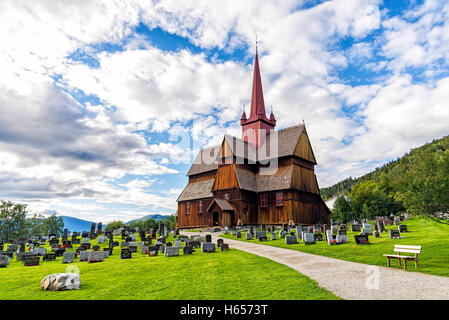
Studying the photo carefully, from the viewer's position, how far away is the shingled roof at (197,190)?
1753 inches

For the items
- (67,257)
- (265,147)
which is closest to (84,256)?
(67,257)

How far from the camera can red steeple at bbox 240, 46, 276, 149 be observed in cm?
4872

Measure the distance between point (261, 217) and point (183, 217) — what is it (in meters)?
14.1

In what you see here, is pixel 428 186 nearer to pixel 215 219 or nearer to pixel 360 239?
pixel 360 239

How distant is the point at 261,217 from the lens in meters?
39.8

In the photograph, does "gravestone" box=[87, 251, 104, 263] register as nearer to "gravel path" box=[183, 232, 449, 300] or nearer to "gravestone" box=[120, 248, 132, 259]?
"gravestone" box=[120, 248, 132, 259]

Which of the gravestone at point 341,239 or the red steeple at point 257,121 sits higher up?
the red steeple at point 257,121

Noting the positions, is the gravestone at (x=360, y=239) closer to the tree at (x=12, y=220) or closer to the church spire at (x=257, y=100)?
the church spire at (x=257, y=100)

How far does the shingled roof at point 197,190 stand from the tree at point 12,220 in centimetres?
4808

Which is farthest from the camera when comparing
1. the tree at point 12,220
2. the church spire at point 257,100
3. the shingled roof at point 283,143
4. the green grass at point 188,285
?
the tree at point 12,220

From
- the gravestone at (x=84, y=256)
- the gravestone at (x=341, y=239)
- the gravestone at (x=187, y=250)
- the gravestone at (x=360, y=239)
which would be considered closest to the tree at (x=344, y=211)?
the gravestone at (x=341, y=239)

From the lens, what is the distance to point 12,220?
234 feet

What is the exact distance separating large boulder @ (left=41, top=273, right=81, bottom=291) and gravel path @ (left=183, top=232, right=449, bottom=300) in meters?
7.77

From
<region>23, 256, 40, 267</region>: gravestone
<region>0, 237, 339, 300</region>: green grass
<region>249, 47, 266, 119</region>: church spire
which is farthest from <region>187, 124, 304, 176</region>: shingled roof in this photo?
<region>0, 237, 339, 300</region>: green grass
